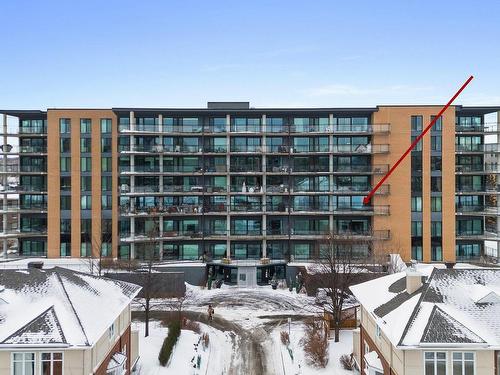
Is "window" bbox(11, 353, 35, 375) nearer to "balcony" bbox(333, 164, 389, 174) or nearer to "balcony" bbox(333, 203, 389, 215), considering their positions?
"balcony" bbox(333, 203, 389, 215)

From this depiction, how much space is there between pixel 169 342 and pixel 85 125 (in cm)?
3270

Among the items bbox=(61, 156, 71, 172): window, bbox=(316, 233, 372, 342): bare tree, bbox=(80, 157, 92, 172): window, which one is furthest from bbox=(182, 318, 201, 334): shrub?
bbox=(61, 156, 71, 172): window

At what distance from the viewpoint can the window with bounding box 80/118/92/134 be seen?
5181cm

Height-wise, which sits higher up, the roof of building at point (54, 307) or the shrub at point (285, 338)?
the roof of building at point (54, 307)

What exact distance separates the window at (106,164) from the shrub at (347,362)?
35711mm

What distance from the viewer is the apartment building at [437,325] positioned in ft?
57.9

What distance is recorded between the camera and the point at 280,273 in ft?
166

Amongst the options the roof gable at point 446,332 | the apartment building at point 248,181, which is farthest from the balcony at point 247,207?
the roof gable at point 446,332

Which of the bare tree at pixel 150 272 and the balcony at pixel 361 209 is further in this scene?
the balcony at pixel 361 209

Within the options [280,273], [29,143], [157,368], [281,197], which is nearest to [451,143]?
[281,197]

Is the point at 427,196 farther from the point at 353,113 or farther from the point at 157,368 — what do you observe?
the point at 157,368

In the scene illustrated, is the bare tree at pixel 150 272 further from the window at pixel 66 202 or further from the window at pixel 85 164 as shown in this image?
the window at pixel 66 202

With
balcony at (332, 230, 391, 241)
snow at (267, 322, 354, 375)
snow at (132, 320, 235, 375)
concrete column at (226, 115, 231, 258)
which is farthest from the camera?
concrete column at (226, 115, 231, 258)

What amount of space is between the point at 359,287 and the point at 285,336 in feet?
23.7
